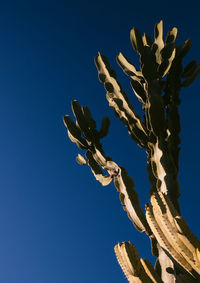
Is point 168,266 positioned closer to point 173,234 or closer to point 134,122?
point 173,234

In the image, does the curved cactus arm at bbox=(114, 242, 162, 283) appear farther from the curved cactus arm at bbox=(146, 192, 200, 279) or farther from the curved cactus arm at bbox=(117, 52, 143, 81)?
the curved cactus arm at bbox=(117, 52, 143, 81)

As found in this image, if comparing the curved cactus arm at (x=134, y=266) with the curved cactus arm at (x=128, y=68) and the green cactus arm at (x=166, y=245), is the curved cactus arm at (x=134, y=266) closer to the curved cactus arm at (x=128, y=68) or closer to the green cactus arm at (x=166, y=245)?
the green cactus arm at (x=166, y=245)

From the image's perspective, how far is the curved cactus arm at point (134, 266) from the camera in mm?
2545

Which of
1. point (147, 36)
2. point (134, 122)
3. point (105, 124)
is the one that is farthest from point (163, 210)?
point (147, 36)

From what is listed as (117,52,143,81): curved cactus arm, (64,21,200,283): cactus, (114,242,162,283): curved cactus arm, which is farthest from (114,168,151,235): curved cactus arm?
(117,52,143,81): curved cactus arm

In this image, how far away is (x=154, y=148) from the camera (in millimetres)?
3314

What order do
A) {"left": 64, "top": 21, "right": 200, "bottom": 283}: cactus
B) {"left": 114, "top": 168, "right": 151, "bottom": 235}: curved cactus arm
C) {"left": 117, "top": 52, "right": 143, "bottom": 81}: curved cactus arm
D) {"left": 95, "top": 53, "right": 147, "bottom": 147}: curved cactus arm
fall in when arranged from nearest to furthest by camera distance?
{"left": 64, "top": 21, "right": 200, "bottom": 283}: cactus → {"left": 114, "top": 168, "right": 151, "bottom": 235}: curved cactus arm → {"left": 95, "top": 53, "right": 147, "bottom": 147}: curved cactus arm → {"left": 117, "top": 52, "right": 143, "bottom": 81}: curved cactus arm

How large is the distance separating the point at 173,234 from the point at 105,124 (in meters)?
1.98

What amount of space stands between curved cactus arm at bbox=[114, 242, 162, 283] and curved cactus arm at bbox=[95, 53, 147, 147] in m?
1.20

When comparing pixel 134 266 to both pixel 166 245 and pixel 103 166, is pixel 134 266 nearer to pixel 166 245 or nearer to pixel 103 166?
pixel 166 245

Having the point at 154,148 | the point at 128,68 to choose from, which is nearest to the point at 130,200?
the point at 154,148

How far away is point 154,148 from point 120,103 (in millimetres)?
779

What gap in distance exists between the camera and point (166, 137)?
339 cm

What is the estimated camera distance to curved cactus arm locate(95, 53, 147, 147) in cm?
353
